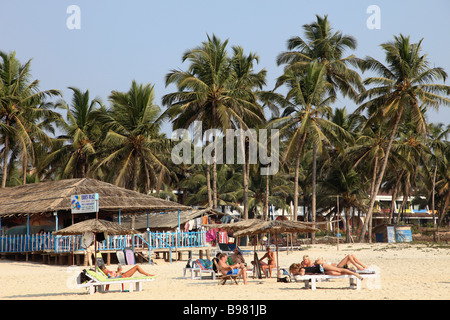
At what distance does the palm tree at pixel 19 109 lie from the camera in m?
32.9

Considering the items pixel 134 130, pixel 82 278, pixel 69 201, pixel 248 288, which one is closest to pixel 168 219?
pixel 134 130

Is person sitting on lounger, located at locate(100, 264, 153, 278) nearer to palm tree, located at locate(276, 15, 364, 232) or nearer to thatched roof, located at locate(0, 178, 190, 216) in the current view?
thatched roof, located at locate(0, 178, 190, 216)

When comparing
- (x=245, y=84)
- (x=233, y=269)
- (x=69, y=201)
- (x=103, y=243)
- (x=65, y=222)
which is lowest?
(x=233, y=269)

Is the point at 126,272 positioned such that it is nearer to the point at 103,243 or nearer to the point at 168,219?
the point at 103,243

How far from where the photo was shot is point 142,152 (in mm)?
34094

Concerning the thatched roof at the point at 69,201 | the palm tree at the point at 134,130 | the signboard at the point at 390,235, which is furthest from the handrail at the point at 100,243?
the signboard at the point at 390,235

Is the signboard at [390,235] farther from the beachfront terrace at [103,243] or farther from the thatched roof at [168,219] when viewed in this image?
the beachfront terrace at [103,243]

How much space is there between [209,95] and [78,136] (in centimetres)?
876

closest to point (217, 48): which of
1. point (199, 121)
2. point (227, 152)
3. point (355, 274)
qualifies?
point (199, 121)

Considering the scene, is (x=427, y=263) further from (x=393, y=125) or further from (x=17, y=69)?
(x=17, y=69)

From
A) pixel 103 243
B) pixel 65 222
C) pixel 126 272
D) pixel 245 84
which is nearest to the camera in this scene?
pixel 126 272

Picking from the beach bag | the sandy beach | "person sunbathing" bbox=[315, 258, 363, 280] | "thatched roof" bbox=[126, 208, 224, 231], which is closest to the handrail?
the sandy beach

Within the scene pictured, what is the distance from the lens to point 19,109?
1326 inches
